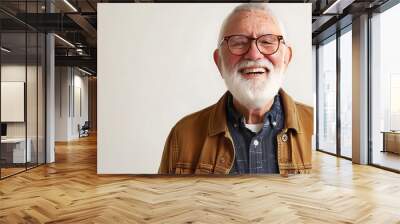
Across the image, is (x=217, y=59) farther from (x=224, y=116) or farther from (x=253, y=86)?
(x=224, y=116)

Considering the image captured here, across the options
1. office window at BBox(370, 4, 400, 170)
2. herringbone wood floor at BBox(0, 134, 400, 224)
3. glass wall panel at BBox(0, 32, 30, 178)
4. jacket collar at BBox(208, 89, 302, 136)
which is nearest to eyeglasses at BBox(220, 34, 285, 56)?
jacket collar at BBox(208, 89, 302, 136)

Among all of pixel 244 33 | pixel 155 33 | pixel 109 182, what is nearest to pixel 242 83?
pixel 244 33

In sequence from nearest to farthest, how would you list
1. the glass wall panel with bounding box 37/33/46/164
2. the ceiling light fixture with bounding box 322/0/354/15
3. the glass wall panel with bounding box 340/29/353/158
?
the ceiling light fixture with bounding box 322/0/354/15 → the glass wall panel with bounding box 37/33/46/164 → the glass wall panel with bounding box 340/29/353/158

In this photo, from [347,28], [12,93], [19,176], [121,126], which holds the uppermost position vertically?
[347,28]

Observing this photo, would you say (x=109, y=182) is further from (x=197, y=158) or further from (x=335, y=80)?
(x=335, y=80)

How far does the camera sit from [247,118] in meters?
5.99

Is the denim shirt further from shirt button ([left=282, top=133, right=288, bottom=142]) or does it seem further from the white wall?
the white wall

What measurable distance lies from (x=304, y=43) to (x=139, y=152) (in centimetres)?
317

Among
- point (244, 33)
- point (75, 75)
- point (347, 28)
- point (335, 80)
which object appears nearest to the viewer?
point (244, 33)

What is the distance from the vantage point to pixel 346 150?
897cm

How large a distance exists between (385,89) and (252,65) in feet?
11.0

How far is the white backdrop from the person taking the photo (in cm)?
616

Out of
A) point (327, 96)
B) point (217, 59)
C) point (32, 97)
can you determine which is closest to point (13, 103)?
point (32, 97)

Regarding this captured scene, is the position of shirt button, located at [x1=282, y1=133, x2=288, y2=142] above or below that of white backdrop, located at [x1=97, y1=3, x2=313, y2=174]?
below
